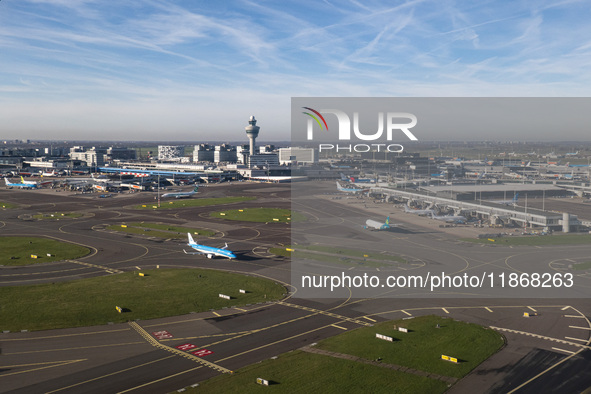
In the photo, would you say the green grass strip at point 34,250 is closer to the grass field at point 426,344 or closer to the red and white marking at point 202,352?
the red and white marking at point 202,352

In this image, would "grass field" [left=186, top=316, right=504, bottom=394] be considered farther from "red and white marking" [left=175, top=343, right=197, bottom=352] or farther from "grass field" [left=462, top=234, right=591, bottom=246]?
"grass field" [left=462, top=234, right=591, bottom=246]

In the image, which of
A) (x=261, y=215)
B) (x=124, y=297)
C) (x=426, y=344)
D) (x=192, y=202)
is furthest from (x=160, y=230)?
(x=426, y=344)

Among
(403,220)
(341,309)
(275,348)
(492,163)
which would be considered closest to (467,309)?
(341,309)

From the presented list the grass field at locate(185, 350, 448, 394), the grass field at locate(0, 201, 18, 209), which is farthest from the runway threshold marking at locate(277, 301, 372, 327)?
the grass field at locate(0, 201, 18, 209)

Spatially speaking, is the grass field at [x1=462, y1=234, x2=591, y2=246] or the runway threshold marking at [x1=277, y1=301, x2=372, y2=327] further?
the grass field at [x1=462, y1=234, x2=591, y2=246]

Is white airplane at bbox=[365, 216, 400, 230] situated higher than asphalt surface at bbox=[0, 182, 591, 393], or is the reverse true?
white airplane at bbox=[365, 216, 400, 230]

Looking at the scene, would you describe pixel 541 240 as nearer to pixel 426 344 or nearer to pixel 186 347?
pixel 426 344
